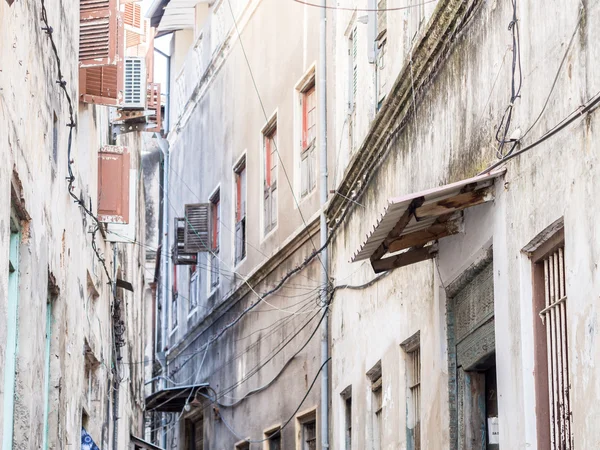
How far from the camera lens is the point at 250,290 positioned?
19609mm

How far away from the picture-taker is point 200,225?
22.8 metres

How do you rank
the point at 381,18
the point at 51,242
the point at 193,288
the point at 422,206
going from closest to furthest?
the point at 422,206 → the point at 51,242 → the point at 381,18 → the point at 193,288

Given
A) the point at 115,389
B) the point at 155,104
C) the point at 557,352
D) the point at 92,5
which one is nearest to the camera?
the point at 557,352

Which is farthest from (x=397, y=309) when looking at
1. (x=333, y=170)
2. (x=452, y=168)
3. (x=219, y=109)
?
(x=219, y=109)

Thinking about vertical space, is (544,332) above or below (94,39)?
below

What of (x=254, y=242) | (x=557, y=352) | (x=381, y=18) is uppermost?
(x=381, y=18)

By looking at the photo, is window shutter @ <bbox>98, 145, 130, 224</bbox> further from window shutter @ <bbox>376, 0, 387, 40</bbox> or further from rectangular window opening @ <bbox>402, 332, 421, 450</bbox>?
rectangular window opening @ <bbox>402, 332, 421, 450</bbox>

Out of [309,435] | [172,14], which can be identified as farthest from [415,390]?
[172,14]

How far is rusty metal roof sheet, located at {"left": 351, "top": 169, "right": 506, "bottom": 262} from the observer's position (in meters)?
8.35

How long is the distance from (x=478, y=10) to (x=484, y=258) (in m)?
1.89

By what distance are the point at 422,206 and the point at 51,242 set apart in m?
3.34

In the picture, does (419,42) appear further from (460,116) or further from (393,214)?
(393,214)

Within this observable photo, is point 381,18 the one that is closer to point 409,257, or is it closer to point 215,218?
point 409,257

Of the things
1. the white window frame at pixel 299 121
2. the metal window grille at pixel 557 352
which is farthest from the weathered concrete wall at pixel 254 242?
the metal window grille at pixel 557 352
